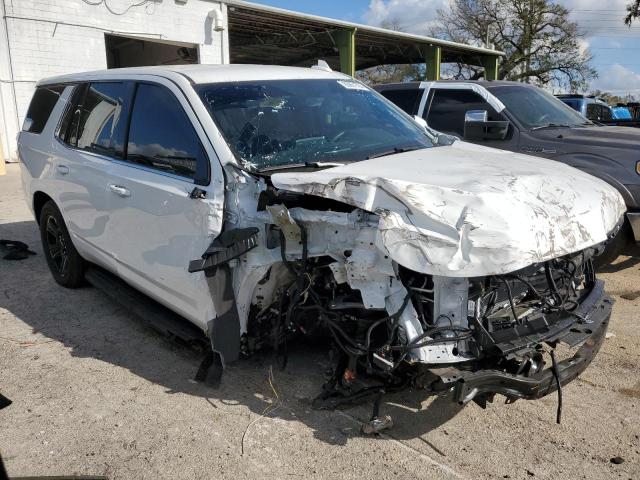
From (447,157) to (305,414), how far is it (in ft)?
5.70

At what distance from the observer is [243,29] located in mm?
20953

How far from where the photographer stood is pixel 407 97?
743cm

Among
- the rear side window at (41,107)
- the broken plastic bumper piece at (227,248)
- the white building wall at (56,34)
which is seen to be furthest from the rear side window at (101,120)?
the white building wall at (56,34)

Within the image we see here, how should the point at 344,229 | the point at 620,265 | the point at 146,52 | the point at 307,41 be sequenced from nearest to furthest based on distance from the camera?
1. the point at 344,229
2. the point at 620,265
3. the point at 146,52
4. the point at 307,41

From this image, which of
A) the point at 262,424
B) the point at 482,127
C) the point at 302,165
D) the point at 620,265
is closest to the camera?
the point at 262,424

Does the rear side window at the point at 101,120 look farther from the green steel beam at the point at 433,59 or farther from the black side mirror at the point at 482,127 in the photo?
the green steel beam at the point at 433,59

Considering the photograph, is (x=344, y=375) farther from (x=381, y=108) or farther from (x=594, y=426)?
(x=381, y=108)

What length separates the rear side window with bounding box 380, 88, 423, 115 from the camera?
7309 millimetres

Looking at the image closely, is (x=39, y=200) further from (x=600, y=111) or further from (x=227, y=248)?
(x=600, y=111)

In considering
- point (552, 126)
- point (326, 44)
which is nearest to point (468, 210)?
point (552, 126)

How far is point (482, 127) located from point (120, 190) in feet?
11.4

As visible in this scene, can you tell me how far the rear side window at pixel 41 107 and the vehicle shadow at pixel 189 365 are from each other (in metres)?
1.54

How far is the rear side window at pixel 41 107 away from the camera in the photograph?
5.29 metres

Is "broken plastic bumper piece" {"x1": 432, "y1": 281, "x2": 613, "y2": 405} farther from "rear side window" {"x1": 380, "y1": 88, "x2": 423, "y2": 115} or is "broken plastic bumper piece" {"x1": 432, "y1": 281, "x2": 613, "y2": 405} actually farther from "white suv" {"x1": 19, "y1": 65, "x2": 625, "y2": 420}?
"rear side window" {"x1": 380, "y1": 88, "x2": 423, "y2": 115}
